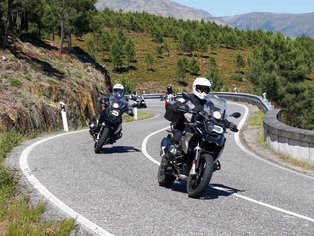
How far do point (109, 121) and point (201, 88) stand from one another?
5235mm

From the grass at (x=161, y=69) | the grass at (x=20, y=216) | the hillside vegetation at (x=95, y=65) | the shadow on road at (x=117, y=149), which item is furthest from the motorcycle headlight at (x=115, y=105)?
the grass at (x=161, y=69)

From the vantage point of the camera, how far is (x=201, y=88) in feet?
26.2

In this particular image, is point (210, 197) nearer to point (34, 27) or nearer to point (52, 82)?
point (52, 82)

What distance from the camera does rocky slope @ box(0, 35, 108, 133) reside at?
776 inches

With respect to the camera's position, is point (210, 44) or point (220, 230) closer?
point (220, 230)

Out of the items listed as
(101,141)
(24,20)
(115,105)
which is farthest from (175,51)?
(101,141)

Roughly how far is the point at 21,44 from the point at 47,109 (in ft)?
43.3

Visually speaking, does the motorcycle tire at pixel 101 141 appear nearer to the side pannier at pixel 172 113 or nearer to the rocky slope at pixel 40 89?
the side pannier at pixel 172 113

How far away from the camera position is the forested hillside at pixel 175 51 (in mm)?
54094

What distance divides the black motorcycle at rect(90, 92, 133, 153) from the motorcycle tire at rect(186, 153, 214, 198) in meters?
5.05

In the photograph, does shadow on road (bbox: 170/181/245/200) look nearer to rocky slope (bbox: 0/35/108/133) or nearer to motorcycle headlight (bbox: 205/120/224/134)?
motorcycle headlight (bbox: 205/120/224/134)

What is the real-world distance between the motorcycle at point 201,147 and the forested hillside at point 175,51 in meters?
21.4

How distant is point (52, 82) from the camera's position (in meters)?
26.6

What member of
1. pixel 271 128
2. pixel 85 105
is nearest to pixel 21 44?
pixel 85 105
